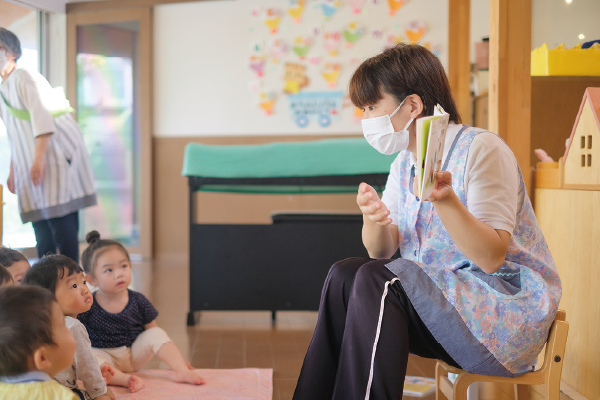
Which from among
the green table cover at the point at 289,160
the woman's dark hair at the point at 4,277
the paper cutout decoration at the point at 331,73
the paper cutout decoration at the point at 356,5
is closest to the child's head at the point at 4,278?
the woman's dark hair at the point at 4,277

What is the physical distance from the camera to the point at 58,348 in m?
0.98

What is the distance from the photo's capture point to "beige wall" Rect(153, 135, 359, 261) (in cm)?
448

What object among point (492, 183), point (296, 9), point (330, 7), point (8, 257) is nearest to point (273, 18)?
point (296, 9)

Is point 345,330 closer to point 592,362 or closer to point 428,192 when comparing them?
point 428,192

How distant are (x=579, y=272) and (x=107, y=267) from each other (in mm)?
1450

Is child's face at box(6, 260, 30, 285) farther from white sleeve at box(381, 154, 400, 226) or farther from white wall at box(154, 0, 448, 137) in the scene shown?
white wall at box(154, 0, 448, 137)

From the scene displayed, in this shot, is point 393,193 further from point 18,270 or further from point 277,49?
point 277,49

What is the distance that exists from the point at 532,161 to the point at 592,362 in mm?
1060

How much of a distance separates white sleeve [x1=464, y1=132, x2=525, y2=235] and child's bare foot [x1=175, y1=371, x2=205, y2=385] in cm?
113

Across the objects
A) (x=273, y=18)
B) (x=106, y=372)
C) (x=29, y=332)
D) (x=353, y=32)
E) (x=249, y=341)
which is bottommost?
(x=249, y=341)

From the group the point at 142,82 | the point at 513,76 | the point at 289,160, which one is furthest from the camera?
the point at 142,82

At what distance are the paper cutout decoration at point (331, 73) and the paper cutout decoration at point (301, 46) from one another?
8.3 inches

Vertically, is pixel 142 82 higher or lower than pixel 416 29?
lower

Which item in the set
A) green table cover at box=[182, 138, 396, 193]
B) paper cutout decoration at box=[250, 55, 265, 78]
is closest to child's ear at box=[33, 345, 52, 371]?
green table cover at box=[182, 138, 396, 193]
